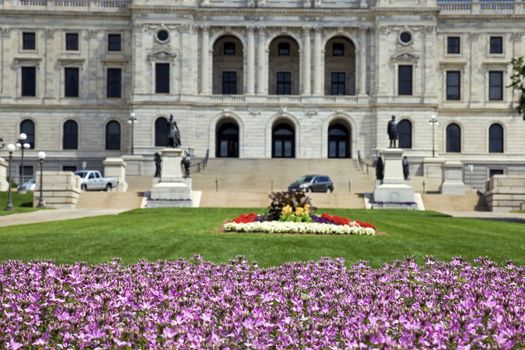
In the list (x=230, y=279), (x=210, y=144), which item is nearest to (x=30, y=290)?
(x=230, y=279)

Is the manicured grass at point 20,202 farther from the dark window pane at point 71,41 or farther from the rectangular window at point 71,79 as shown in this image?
the dark window pane at point 71,41

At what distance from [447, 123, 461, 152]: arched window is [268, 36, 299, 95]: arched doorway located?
1541 centimetres

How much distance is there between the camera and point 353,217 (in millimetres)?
33938

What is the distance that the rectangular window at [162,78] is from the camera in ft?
238

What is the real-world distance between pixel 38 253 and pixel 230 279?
25.9 ft

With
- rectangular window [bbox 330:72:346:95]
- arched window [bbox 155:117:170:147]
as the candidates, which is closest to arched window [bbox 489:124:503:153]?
rectangular window [bbox 330:72:346:95]

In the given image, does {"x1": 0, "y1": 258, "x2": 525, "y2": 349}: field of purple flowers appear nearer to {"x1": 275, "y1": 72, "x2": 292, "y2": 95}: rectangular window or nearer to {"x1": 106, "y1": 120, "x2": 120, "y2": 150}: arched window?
{"x1": 106, "y1": 120, "x2": 120, "y2": 150}: arched window

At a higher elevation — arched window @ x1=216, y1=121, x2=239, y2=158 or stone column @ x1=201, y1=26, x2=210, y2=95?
stone column @ x1=201, y1=26, x2=210, y2=95

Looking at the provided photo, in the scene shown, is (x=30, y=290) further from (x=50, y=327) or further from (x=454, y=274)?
(x=454, y=274)

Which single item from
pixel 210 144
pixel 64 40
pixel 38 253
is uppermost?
pixel 64 40

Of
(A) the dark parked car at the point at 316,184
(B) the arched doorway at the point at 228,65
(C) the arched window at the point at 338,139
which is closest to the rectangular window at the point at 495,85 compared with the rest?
(C) the arched window at the point at 338,139

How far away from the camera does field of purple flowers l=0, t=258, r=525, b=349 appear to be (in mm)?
6914

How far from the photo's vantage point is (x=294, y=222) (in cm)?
2527

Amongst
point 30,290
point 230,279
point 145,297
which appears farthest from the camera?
point 230,279
